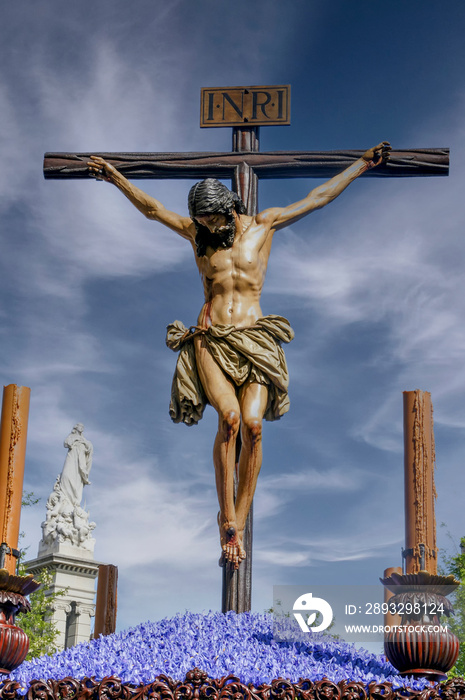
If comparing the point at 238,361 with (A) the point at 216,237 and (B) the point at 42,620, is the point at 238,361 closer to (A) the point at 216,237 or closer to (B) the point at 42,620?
(A) the point at 216,237

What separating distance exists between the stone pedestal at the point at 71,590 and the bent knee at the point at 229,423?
45.8 ft

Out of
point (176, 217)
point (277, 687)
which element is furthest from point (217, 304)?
point (277, 687)

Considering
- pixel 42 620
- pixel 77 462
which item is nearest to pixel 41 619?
pixel 42 620

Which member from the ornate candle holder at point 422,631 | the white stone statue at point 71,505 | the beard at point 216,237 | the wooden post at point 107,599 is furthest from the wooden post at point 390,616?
the white stone statue at point 71,505

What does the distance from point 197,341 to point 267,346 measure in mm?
545

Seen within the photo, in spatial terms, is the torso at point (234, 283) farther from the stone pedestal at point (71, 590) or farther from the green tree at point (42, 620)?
the stone pedestal at point (71, 590)

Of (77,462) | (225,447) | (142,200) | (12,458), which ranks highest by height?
(77,462)

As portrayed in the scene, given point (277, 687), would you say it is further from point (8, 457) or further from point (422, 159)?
point (422, 159)

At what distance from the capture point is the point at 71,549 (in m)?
22.4

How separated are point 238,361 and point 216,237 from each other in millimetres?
1028

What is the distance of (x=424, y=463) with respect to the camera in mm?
5988

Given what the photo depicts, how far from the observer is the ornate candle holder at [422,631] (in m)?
5.50

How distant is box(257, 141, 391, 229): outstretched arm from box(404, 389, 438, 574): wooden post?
2334mm

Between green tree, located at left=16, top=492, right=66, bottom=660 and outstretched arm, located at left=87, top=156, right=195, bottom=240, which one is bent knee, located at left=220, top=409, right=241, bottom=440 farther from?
green tree, located at left=16, top=492, right=66, bottom=660
